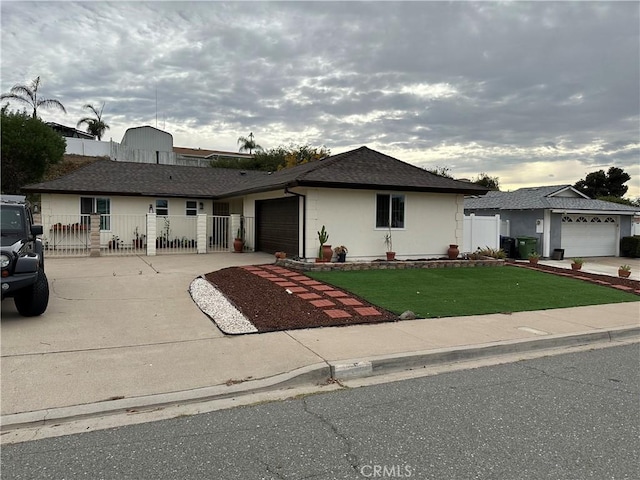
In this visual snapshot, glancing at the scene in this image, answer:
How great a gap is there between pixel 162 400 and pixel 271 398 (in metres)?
1.09

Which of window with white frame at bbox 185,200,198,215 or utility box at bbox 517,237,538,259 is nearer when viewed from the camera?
utility box at bbox 517,237,538,259

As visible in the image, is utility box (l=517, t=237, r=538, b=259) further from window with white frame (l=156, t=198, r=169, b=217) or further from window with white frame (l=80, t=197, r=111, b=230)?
window with white frame (l=80, t=197, r=111, b=230)

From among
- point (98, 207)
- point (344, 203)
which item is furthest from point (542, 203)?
point (98, 207)

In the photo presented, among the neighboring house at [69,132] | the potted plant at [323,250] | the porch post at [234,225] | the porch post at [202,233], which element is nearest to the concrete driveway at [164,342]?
the potted plant at [323,250]

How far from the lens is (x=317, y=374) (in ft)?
17.4

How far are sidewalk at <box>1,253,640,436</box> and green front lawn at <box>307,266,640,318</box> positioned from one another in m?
0.69

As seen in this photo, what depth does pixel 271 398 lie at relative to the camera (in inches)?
185

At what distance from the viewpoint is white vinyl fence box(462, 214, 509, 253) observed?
19.0 m

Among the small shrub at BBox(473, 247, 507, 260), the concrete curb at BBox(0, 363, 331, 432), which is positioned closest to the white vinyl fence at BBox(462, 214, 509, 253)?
the small shrub at BBox(473, 247, 507, 260)

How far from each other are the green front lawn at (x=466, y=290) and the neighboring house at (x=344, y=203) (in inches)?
84.6

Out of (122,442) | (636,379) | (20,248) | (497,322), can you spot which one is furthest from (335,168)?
(122,442)

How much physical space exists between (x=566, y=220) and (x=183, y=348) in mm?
22059

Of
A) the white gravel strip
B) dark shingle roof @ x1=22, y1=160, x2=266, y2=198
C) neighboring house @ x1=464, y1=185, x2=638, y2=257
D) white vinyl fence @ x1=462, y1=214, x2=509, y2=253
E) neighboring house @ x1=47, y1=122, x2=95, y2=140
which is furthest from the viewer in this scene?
neighboring house @ x1=47, y1=122, x2=95, y2=140

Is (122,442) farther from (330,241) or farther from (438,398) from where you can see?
(330,241)
